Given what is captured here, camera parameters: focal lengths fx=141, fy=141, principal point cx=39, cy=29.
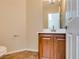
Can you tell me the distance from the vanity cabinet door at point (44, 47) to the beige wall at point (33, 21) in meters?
1.73

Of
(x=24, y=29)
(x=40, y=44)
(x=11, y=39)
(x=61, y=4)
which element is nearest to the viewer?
(x=40, y=44)

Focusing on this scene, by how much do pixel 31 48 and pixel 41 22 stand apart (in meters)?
1.07

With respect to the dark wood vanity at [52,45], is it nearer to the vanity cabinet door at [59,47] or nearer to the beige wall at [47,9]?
the vanity cabinet door at [59,47]

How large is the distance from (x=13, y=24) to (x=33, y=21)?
2.54 feet

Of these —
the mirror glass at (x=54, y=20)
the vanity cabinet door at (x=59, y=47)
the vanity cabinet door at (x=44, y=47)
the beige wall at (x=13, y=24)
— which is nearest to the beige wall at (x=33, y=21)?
the beige wall at (x=13, y=24)

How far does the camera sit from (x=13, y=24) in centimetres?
514

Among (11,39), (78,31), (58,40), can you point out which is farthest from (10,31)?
(78,31)

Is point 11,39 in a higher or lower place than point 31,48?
higher

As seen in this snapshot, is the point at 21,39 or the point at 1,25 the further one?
the point at 21,39

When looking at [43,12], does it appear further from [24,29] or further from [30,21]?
[24,29]

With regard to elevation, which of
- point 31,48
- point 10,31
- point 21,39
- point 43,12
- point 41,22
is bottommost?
point 31,48

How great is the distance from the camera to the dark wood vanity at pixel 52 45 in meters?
3.23

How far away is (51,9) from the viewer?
4.93 meters

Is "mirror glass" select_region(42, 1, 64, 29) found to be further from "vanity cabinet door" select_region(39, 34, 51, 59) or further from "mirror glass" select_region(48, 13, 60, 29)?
"vanity cabinet door" select_region(39, 34, 51, 59)
